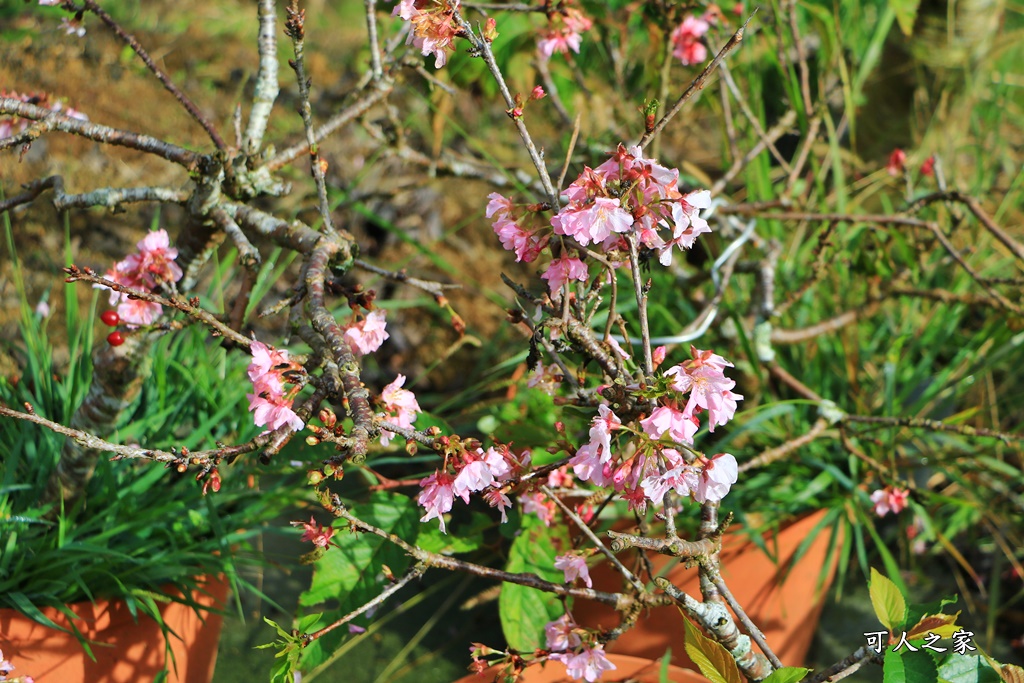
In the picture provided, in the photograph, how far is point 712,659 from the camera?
749 millimetres

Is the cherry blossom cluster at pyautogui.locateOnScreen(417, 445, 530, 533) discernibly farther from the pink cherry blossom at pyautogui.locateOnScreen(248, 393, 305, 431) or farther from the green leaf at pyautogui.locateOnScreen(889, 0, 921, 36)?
the green leaf at pyautogui.locateOnScreen(889, 0, 921, 36)

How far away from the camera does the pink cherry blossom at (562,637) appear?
0.94m

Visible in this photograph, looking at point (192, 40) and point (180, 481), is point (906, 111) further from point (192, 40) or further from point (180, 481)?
point (192, 40)

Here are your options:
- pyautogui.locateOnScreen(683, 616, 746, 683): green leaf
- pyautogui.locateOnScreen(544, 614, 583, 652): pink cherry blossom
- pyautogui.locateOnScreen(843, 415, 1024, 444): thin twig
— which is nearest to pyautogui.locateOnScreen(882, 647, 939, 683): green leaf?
pyautogui.locateOnScreen(683, 616, 746, 683): green leaf

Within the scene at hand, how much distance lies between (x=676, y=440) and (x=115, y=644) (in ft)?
2.89

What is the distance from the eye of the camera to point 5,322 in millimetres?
1851

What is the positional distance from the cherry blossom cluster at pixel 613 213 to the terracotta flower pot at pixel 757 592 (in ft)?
2.44

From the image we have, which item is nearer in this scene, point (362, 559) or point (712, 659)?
point (712, 659)

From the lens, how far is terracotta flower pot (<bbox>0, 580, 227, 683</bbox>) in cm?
101

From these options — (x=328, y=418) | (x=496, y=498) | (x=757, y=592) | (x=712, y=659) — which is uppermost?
(x=328, y=418)

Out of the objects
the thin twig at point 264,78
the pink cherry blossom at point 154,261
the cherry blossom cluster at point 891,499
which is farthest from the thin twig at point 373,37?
the cherry blossom cluster at point 891,499

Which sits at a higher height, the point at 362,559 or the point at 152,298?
the point at 152,298

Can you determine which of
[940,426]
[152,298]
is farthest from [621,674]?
[152,298]

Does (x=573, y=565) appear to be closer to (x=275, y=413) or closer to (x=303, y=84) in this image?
(x=275, y=413)
